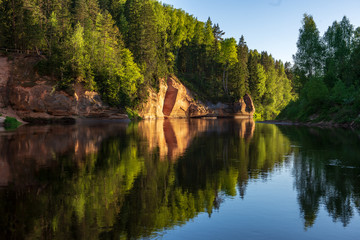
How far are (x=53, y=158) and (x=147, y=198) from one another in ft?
30.0

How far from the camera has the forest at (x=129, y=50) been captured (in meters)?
63.5

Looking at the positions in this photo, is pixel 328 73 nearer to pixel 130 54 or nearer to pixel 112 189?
pixel 130 54

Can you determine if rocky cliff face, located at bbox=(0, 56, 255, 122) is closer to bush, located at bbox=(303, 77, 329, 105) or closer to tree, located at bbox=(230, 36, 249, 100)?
bush, located at bbox=(303, 77, 329, 105)

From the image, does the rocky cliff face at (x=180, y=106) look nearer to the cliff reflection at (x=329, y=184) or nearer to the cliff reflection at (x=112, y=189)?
the cliff reflection at (x=112, y=189)

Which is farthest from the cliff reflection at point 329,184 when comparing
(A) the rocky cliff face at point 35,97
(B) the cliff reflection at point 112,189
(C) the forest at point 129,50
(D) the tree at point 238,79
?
(D) the tree at point 238,79

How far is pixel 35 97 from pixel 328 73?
57594mm

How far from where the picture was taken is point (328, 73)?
64.5 meters

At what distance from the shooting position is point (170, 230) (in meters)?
7.21

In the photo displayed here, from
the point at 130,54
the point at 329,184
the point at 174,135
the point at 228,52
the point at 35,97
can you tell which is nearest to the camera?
the point at 329,184

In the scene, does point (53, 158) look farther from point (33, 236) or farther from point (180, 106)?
point (180, 106)

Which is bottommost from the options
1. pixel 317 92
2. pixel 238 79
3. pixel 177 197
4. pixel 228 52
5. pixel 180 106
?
pixel 177 197

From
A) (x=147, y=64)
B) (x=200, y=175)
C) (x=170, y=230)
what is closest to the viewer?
(x=170, y=230)

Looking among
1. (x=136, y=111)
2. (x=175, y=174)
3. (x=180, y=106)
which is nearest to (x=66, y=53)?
(x=136, y=111)

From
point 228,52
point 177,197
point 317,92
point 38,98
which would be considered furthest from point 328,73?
point 177,197
